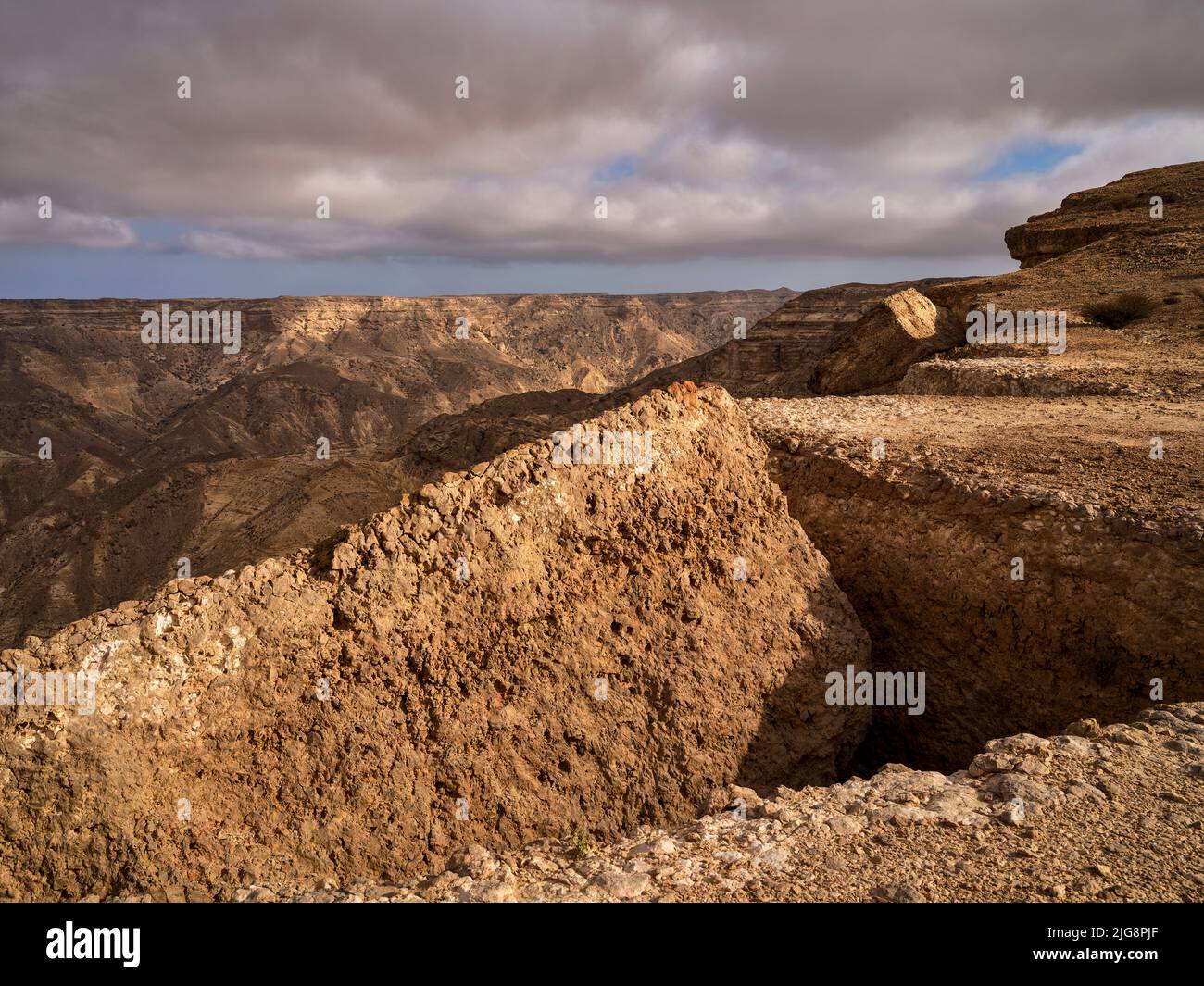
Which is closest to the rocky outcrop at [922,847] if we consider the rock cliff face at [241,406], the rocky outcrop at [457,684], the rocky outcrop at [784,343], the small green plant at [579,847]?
the small green plant at [579,847]

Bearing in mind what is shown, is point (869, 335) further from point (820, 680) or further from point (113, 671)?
A: point (113, 671)

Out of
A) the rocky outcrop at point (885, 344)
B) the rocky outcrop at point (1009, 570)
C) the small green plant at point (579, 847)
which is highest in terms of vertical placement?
the rocky outcrop at point (885, 344)

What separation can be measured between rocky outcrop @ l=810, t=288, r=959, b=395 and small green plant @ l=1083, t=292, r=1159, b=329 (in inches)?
95.8

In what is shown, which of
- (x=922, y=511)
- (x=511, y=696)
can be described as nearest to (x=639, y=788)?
(x=511, y=696)

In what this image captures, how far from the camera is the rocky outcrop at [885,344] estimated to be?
15711 mm

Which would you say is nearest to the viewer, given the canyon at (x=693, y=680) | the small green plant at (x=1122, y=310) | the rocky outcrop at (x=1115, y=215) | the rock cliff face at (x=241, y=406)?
the canyon at (x=693, y=680)

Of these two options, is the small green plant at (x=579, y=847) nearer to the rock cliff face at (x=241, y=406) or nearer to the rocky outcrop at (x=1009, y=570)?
the rocky outcrop at (x=1009, y=570)

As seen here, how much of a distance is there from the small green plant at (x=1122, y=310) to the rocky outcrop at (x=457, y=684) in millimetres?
11576

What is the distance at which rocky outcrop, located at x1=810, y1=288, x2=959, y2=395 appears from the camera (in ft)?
51.5

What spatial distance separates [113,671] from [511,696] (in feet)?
6.61

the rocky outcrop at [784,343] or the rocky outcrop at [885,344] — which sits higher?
the rocky outcrop at [784,343]

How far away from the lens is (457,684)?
14.7ft

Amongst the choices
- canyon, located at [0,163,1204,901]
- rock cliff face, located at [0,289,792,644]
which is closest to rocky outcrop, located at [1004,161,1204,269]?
canyon, located at [0,163,1204,901]

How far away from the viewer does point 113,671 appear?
12.0 ft
